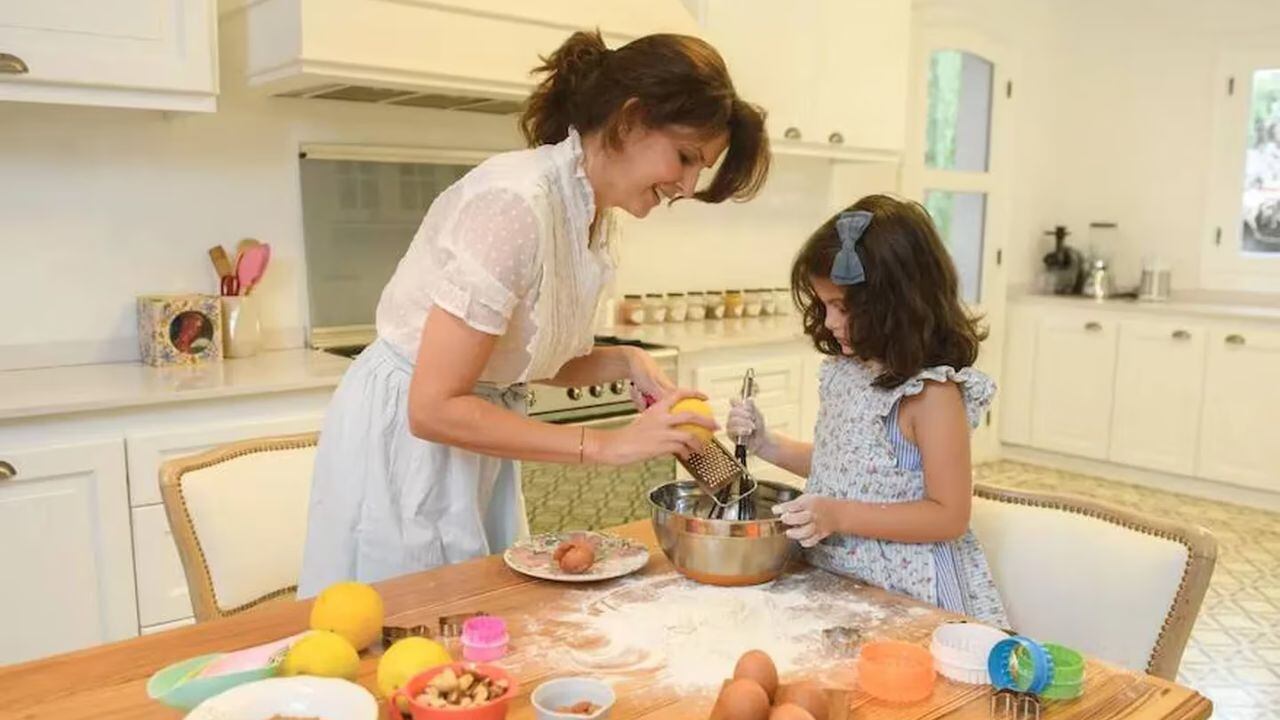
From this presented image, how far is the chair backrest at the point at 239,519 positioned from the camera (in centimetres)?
141

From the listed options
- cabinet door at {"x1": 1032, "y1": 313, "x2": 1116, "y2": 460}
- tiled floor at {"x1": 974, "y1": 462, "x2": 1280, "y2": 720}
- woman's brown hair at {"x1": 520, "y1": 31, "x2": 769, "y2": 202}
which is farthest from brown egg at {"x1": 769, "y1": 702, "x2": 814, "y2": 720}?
cabinet door at {"x1": 1032, "y1": 313, "x2": 1116, "y2": 460}

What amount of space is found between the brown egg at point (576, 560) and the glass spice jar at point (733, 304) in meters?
2.58

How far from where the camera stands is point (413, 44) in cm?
247

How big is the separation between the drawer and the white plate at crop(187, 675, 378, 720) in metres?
1.47

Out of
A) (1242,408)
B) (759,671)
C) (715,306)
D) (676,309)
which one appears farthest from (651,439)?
(1242,408)

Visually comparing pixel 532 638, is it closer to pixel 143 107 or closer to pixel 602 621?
pixel 602 621

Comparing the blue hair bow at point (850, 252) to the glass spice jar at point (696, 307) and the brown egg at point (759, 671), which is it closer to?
the brown egg at point (759, 671)

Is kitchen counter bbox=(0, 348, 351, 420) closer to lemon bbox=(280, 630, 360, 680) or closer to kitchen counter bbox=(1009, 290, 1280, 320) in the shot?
lemon bbox=(280, 630, 360, 680)

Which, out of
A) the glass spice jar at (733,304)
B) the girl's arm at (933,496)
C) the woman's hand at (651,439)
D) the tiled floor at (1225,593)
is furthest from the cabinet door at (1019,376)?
the woman's hand at (651,439)

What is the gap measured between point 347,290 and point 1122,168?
12.9 ft

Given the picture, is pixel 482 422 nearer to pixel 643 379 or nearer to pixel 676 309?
pixel 643 379

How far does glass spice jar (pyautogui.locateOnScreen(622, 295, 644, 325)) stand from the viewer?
3459 millimetres

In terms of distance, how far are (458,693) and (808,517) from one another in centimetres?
51

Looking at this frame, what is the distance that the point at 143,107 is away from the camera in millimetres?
2295
